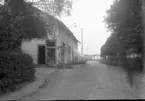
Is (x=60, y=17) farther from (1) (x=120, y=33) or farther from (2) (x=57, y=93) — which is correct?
(1) (x=120, y=33)

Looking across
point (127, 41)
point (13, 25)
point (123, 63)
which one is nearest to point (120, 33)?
point (127, 41)

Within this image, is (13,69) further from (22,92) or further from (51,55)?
(51,55)

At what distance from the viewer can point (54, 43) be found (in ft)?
80.4

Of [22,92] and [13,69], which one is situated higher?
[13,69]

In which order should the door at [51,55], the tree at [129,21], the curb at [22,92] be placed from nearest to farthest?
the curb at [22,92]
the tree at [129,21]
the door at [51,55]

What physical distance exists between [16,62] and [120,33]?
13.4 meters

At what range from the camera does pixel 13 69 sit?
35.8 feet

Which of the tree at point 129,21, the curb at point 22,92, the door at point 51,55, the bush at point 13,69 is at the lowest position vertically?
the curb at point 22,92

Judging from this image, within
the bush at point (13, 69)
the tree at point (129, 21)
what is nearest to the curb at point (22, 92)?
the bush at point (13, 69)

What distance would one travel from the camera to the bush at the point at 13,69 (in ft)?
33.3

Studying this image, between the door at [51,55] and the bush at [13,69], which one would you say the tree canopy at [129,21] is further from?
the bush at [13,69]

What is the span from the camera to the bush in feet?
33.3

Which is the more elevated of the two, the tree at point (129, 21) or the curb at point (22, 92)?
the tree at point (129, 21)

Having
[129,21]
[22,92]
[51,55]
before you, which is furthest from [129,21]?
[22,92]
